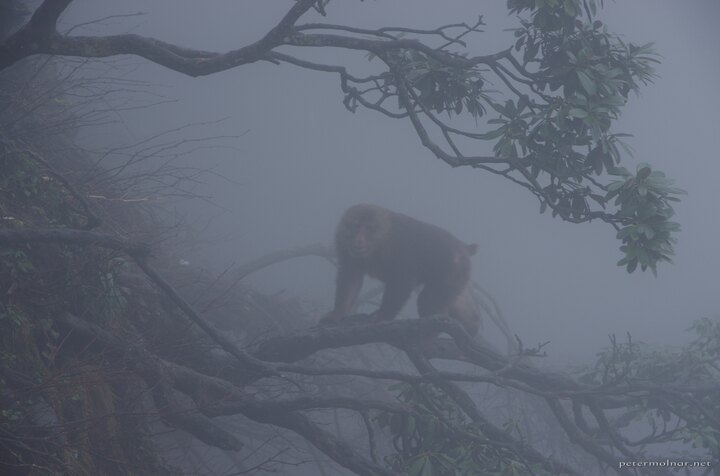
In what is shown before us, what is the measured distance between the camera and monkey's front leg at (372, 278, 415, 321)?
746 centimetres

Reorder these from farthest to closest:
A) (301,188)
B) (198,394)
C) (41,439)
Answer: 1. (301,188)
2. (198,394)
3. (41,439)

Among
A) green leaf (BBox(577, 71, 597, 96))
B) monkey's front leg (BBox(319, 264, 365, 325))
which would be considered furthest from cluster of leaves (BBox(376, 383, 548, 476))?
green leaf (BBox(577, 71, 597, 96))

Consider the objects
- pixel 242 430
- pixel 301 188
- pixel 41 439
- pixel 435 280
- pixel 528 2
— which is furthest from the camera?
pixel 301 188

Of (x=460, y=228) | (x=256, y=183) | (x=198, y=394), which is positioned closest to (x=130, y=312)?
(x=198, y=394)

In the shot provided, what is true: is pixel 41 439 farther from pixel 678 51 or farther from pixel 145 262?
pixel 678 51

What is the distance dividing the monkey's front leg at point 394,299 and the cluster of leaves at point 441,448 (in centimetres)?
175

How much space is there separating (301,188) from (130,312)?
2817cm

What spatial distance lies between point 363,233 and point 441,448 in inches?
124

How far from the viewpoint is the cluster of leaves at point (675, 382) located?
589cm

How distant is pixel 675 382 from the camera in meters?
6.84

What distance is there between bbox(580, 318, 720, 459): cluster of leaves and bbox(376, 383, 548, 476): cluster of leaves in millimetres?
1231

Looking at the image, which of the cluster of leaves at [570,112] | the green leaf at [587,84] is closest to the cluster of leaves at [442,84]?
the cluster of leaves at [570,112]

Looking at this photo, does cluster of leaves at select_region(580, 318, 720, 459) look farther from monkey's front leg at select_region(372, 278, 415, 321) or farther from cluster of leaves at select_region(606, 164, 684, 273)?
monkey's front leg at select_region(372, 278, 415, 321)

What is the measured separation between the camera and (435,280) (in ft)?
25.1
